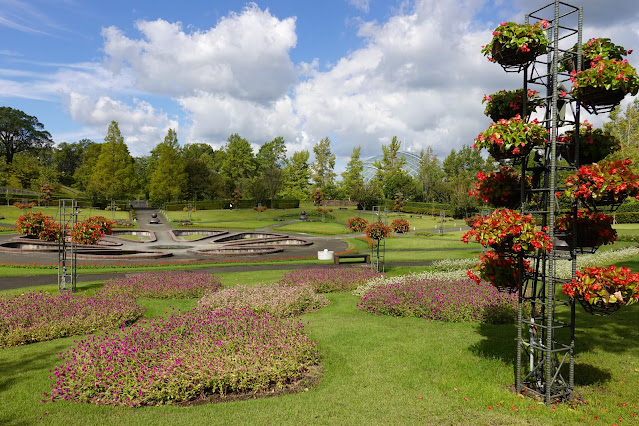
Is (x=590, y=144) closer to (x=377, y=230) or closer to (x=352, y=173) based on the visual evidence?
(x=377, y=230)

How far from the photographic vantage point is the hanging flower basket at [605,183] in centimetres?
564

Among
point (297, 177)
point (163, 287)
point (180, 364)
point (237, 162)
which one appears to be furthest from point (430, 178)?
point (180, 364)

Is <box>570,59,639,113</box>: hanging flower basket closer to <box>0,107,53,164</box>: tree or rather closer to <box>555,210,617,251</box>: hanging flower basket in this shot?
<box>555,210,617,251</box>: hanging flower basket

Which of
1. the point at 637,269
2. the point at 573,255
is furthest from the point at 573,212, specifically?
the point at 637,269

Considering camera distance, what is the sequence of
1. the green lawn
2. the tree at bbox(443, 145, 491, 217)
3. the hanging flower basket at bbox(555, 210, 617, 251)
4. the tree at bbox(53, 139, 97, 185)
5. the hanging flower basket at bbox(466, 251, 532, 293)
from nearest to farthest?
the green lawn < the hanging flower basket at bbox(555, 210, 617, 251) < the hanging flower basket at bbox(466, 251, 532, 293) < the tree at bbox(443, 145, 491, 217) < the tree at bbox(53, 139, 97, 185)

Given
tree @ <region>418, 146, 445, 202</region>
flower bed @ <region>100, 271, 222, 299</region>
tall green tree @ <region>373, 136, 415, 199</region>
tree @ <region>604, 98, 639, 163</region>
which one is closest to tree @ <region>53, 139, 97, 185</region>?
tall green tree @ <region>373, 136, 415, 199</region>

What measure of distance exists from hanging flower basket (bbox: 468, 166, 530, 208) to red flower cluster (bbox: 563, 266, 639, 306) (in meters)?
1.93

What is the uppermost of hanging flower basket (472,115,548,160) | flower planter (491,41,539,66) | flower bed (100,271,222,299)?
flower planter (491,41,539,66)

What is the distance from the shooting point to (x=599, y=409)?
6211mm

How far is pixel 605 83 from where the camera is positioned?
5.82 metres

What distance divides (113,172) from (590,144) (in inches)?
3125

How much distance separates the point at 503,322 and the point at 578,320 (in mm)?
2129

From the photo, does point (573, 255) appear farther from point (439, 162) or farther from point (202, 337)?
point (439, 162)

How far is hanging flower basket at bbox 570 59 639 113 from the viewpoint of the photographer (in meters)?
5.77
